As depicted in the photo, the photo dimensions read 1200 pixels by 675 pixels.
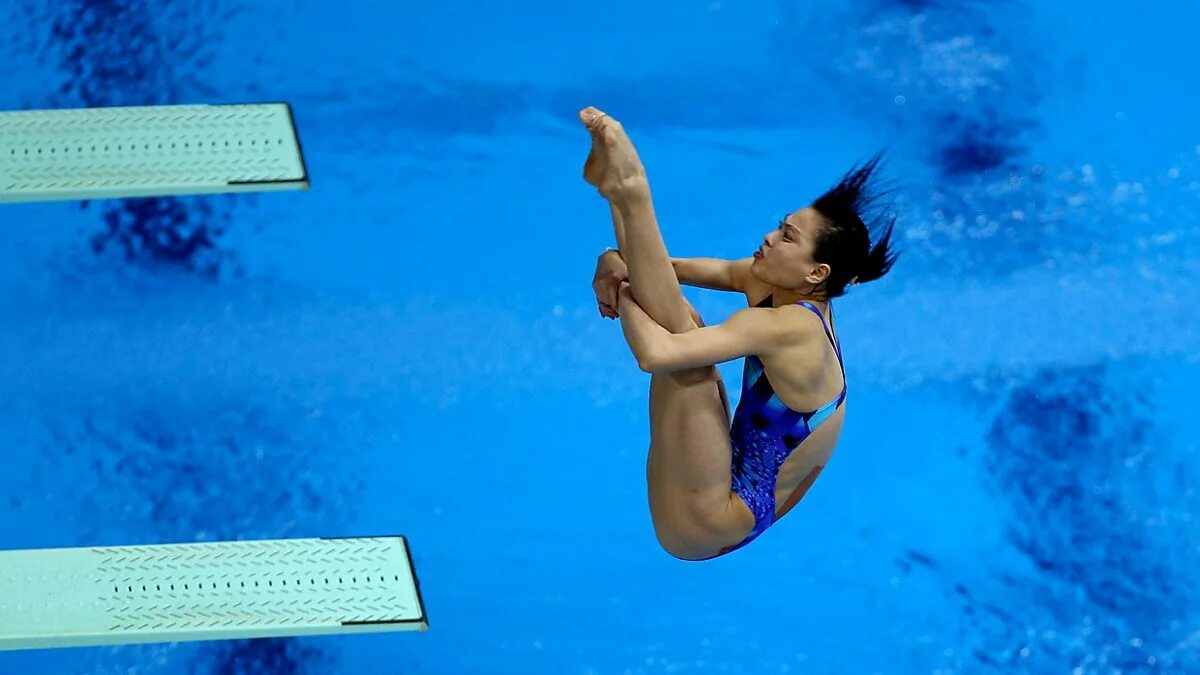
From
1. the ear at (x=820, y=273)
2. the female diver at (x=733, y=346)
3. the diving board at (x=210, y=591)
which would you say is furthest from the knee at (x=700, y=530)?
the diving board at (x=210, y=591)

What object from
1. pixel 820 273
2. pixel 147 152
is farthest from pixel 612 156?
pixel 147 152

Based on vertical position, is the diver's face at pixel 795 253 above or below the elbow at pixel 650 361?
above

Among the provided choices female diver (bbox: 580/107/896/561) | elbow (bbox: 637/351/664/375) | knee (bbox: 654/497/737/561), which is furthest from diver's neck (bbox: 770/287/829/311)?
knee (bbox: 654/497/737/561)

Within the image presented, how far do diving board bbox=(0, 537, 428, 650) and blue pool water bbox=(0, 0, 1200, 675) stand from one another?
1.96 meters

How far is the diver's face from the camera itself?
3.66 meters

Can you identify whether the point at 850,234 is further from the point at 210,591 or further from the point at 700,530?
the point at 210,591

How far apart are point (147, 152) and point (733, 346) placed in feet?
5.62

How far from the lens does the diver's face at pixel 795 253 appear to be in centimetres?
366

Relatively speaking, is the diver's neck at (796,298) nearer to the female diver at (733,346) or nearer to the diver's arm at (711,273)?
the female diver at (733,346)

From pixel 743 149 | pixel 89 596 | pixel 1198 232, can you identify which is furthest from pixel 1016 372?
pixel 89 596

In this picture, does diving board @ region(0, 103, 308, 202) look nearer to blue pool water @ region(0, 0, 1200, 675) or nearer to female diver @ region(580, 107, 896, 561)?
female diver @ region(580, 107, 896, 561)

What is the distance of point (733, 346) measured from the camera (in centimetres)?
359

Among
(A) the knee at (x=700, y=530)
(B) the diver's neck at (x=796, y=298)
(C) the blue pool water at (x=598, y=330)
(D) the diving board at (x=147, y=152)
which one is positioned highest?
(C) the blue pool water at (x=598, y=330)

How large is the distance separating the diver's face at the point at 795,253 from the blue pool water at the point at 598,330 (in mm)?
2975
